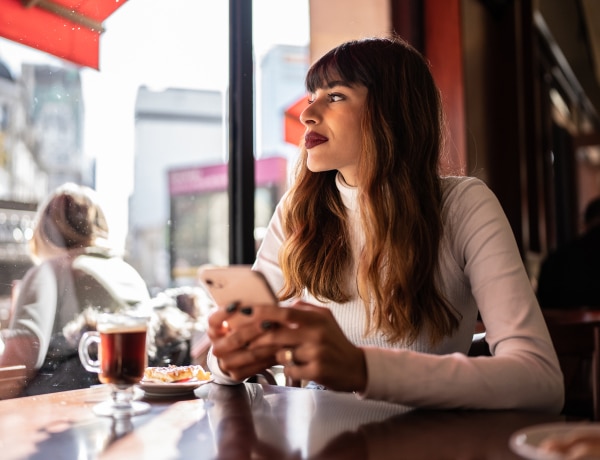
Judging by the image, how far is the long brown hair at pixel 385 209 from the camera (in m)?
1.32

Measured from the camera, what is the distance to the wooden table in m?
0.76

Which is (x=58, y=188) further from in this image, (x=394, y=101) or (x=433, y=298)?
(x=433, y=298)

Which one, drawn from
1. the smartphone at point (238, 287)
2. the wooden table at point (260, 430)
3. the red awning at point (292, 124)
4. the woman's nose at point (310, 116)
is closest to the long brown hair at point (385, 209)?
the woman's nose at point (310, 116)

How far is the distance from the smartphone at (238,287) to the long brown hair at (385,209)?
41cm

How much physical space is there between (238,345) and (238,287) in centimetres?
11

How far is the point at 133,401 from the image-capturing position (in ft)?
3.72

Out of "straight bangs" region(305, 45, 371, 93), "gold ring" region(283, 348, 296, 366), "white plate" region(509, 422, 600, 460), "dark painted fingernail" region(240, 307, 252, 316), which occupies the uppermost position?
"straight bangs" region(305, 45, 371, 93)

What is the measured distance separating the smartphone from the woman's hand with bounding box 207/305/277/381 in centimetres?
1

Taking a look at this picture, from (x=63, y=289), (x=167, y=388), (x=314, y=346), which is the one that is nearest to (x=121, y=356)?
(x=167, y=388)

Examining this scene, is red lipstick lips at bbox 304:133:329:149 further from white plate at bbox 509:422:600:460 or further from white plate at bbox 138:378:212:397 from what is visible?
white plate at bbox 509:422:600:460

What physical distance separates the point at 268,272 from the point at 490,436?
882mm

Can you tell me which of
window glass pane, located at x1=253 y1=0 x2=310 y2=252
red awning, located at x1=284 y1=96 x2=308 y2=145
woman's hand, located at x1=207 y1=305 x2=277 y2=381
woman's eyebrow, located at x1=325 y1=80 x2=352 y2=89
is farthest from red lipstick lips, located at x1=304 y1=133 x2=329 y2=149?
red awning, located at x1=284 y1=96 x2=308 y2=145

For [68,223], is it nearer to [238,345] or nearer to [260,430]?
[238,345]

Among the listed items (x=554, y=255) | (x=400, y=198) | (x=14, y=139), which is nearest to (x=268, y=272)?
(x=400, y=198)
